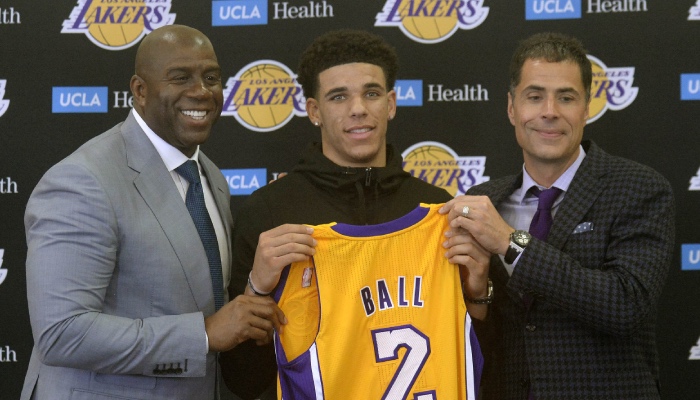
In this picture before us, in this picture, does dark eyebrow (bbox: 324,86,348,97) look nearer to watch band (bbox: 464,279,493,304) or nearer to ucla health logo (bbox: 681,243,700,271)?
watch band (bbox: 464,279,493,304)

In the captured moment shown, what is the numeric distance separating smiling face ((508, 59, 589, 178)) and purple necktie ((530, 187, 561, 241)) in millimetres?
94

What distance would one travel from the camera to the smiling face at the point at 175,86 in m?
2.00

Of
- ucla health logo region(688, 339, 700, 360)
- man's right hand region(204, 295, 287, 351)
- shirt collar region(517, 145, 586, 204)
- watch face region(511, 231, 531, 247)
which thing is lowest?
ucla health logo region(688, 339, 700, 360)

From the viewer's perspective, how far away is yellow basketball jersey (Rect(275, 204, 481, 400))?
1.80 meters

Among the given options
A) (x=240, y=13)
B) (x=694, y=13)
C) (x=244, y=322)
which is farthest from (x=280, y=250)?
(x=694, y=13)

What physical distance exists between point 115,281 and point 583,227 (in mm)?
1335

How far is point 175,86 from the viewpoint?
200cm

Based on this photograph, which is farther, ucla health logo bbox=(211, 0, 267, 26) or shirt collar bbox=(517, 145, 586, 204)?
ucla health logo bbox=(211, 0, 267, 26)

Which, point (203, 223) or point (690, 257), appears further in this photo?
point (690, 257)

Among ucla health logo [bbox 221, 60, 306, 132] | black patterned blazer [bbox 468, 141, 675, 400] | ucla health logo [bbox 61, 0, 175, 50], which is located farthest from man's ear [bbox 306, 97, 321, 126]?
ucla health logo [bbox 61, 0, 175, 50]

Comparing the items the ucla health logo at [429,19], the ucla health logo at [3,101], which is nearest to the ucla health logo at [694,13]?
the ucla health logo at [429,19]

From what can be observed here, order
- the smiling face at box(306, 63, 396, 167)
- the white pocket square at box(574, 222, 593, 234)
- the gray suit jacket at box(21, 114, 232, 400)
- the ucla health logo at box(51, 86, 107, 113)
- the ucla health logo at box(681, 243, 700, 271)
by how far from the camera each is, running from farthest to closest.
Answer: the ucla health logo at box(51, 86, 107, 113) < the ucla health logo at box(681, 243, 700, 271) < the smiling face at box(306, 63, 396, 167) < the white pocket square at box(574, 222, 593, 234) < the gray suit jacket at box(21, 114, 232, 400)

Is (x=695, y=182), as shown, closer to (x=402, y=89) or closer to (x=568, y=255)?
(x=402, y=89)

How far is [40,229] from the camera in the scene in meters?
1.75
